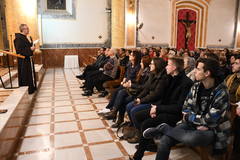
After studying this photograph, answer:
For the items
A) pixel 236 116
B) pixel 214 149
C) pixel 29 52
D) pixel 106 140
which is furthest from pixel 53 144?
pixel 29 52

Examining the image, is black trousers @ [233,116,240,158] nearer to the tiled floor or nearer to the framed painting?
the tiled floor

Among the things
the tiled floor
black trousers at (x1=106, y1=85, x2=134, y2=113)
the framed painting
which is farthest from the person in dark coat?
the framed painting

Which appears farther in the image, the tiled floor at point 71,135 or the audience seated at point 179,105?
the tiled floor at point 71,135

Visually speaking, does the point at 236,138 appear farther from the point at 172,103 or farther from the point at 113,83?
the point at 113,83

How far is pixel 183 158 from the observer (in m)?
2.51

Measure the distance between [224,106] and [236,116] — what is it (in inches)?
18.4

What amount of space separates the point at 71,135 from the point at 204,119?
198 cm

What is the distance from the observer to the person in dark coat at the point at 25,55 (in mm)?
4609

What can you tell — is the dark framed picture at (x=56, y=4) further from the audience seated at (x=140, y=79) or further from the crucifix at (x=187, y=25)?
the audience seated at (x=140, y=79)

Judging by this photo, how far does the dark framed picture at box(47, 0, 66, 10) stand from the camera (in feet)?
33.8

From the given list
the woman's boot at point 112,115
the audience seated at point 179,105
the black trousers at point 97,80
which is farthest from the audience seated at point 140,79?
the black trousers at point 97,80

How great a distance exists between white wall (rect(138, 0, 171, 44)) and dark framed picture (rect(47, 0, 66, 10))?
392cm

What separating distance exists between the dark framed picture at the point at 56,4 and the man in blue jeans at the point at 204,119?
9818 millimetres

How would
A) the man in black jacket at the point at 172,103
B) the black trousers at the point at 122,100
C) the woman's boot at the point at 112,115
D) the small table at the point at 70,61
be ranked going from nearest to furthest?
the man in black jacket at the point at 172,103 → the black trousers at the point at 122,100 → the woman's boot at the point at 112,115 → the small table at the point at 70,61
